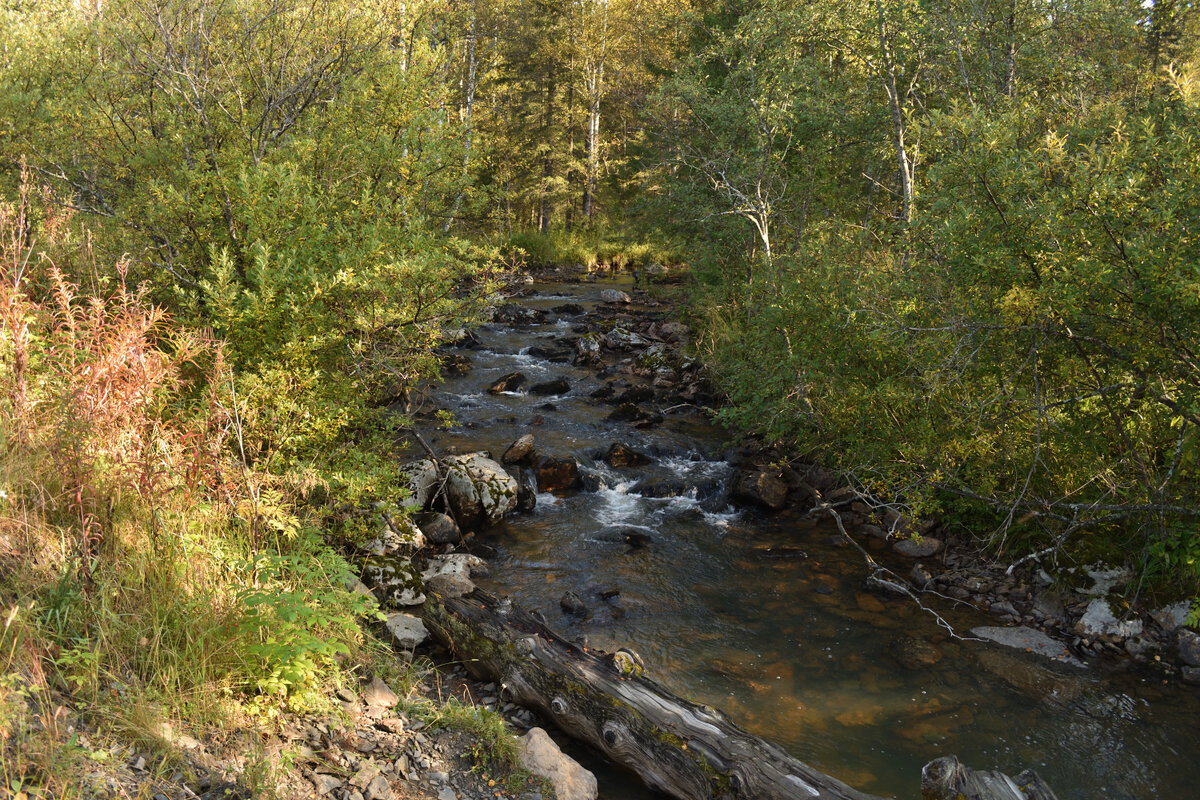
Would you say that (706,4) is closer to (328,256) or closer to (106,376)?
(328,256)

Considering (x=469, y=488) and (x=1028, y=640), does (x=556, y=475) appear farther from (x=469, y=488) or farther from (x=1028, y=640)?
(x=1028, y=640)

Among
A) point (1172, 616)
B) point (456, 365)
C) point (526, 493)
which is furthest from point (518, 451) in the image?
point (1172, 616)

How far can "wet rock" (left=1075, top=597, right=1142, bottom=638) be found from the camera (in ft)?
23.8

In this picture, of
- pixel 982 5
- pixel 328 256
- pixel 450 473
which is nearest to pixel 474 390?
pixel 450 473

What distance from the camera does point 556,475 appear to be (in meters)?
11.6

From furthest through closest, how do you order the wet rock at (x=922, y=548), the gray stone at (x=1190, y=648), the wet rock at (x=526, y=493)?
the wet rock at (x=526, y=493) < the wet rock at (x=922, y=548) < the gray stone at (x=1190, y=648)

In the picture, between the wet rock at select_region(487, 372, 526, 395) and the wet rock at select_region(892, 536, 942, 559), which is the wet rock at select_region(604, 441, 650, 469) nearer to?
the wet rock at select_region(487, 372, 526, 395)

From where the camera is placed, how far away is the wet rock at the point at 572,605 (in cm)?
793

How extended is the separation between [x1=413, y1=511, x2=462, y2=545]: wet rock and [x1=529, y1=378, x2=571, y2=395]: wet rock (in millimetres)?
7015

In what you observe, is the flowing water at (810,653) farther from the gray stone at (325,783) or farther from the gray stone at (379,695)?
the gray stone at (325,783)

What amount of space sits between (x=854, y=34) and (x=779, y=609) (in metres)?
10.4

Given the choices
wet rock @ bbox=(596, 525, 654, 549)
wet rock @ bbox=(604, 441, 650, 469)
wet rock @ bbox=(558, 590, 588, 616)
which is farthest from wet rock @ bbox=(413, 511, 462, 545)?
wet rock @ bbox=(604, 441, 650, 469)

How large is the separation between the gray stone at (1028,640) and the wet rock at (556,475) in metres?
6.23

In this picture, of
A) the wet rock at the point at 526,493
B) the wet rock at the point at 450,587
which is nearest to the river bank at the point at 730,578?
the wet rock at the point at 526,493
